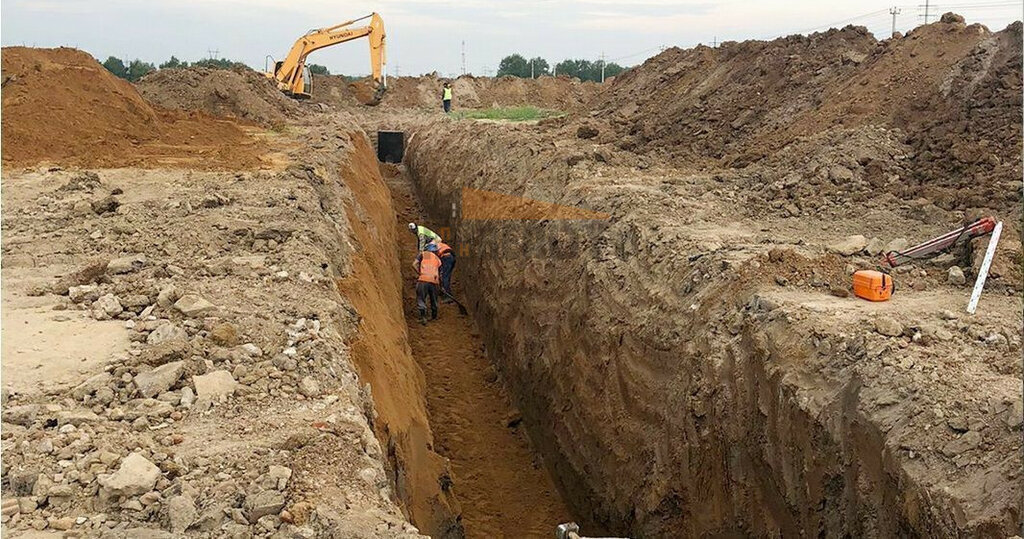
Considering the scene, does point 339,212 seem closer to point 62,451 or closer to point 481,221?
point 481,221

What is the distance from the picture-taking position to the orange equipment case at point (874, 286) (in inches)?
286

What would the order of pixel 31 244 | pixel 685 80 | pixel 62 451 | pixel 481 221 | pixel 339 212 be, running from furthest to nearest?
pixel 685 80, pixel 481 221, pixel 339 212, pixel 31 244, pixel 62 451

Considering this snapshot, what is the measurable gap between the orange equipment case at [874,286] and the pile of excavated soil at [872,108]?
116 inches

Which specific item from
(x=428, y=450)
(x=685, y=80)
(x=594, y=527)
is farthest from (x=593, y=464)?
(x=685, y=80)

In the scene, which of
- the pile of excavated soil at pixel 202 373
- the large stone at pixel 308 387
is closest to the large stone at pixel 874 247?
the pile of excavated soil at pixel 202 373

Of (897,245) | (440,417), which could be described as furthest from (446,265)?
(897,245)

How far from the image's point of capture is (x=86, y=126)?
16.0 m

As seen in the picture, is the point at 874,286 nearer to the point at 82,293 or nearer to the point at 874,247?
the point at 874,247

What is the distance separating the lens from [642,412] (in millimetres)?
8516

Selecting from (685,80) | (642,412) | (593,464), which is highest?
(685,80)

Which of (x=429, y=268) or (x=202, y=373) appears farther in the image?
(x=429, y=268)

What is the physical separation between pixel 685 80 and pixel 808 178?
836 centimetres

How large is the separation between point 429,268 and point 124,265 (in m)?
6.67

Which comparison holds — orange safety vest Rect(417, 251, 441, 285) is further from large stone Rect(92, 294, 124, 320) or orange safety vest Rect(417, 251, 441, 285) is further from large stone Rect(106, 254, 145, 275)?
large stone Rect(92, 294, 124, 320)
